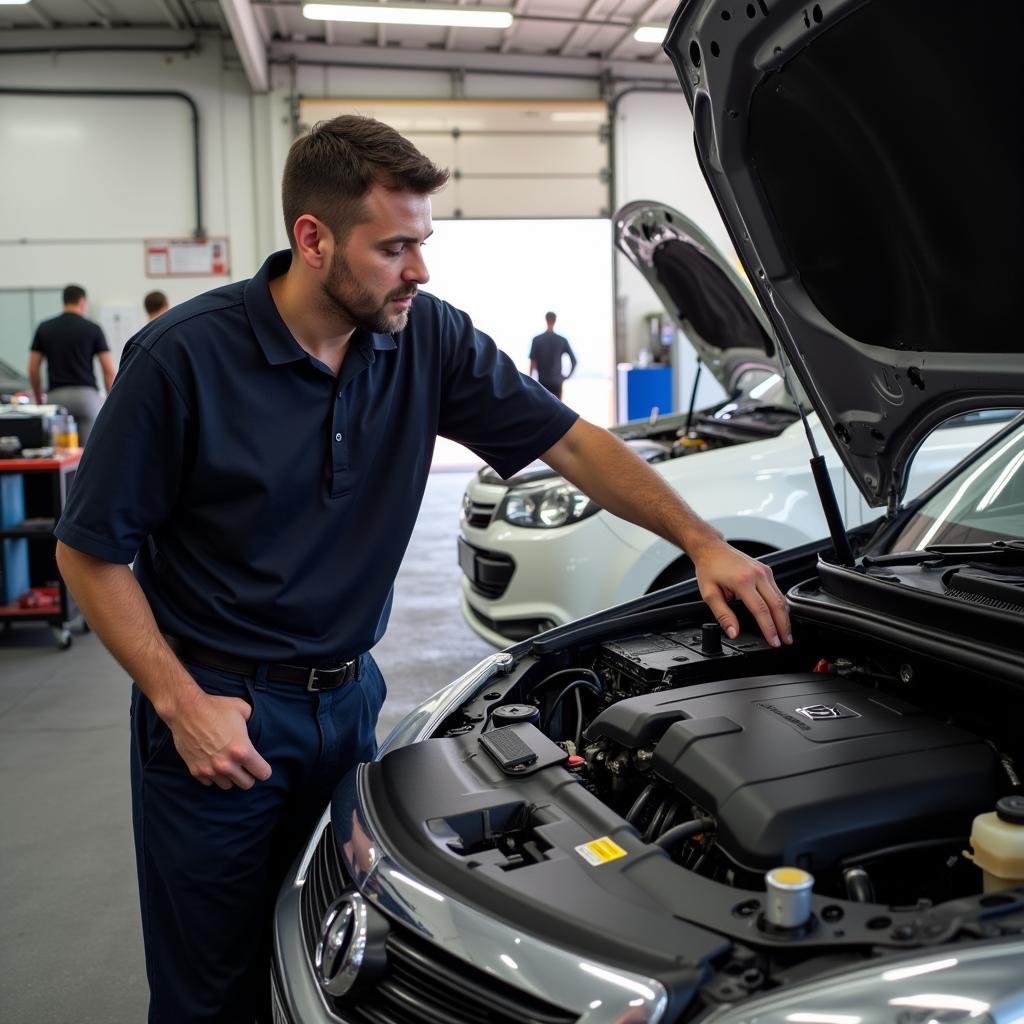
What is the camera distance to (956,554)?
181 centimetres

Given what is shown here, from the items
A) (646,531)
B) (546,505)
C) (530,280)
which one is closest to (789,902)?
(646,531)

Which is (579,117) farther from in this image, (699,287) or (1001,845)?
(1001,845)

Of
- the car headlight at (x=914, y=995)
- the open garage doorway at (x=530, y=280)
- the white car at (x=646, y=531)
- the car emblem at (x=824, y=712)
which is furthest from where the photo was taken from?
the open garage doorway at (x=530, y=280)

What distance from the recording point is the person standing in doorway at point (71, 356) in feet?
24.0

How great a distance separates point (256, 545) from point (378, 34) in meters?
11.0

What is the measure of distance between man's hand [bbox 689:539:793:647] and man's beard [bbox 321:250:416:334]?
642 mm

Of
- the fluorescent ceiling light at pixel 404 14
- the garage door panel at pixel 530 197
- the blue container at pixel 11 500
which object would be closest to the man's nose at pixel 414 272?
the blue container at pixel 11 500

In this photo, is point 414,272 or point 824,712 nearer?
point 824,712

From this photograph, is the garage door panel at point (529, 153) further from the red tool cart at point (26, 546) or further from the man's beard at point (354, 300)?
the man's beard at point (354, 300)

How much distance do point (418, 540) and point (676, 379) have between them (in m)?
5.00

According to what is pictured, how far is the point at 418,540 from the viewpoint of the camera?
25.8 feet

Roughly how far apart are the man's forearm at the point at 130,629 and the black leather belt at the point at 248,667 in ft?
0.37

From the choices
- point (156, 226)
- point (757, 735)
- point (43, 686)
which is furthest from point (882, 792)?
point (156, 226)

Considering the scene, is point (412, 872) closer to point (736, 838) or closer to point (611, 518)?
point (736, 838)
